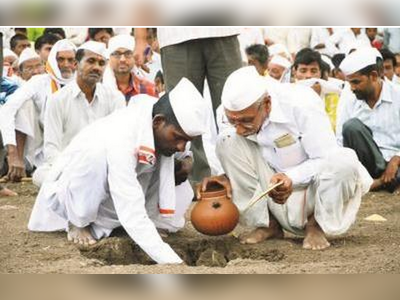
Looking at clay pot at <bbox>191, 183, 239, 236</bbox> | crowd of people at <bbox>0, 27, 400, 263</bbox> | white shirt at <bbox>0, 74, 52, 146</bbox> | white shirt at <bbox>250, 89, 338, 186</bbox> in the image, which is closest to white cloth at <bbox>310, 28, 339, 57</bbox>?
crowd of people at <bbox>0, 27, 400, 263</bbox>

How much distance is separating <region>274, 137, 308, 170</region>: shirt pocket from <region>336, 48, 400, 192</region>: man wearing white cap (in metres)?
1.64

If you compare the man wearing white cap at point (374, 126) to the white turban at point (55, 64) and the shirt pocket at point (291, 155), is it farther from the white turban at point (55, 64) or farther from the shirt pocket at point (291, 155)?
the white turban at point (55, 64)

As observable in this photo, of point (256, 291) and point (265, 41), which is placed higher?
point (265, 41)

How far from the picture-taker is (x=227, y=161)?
265 inches

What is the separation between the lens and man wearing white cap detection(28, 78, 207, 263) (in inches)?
243

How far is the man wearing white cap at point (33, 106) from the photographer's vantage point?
25.3ft

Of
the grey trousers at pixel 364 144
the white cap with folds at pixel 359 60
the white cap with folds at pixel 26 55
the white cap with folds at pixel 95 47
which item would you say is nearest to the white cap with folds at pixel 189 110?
the white cap with folds at pixel 95 47

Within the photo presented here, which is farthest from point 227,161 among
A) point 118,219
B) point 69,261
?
point 69,261

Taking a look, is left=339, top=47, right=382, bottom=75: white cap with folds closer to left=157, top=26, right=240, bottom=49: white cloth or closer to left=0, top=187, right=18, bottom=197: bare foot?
left=157, top=26, right=240, bottom=49: white cloth

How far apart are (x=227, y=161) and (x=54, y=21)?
1367 mm

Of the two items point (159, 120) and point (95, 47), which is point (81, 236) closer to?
point (159, 120)

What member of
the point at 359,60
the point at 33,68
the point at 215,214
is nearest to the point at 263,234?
the point at 215,214

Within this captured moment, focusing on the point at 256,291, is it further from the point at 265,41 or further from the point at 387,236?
the point at 265,41

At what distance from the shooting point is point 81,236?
6.70 meters
